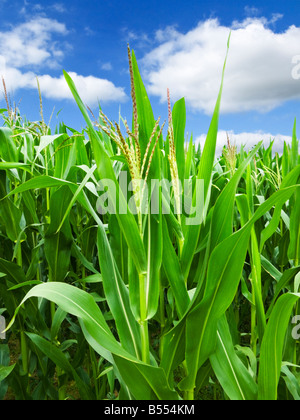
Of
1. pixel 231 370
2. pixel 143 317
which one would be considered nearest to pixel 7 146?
pixel 143 317

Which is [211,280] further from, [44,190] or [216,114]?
[44,190]

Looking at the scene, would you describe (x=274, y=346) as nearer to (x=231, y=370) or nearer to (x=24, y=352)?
(x=231, y=370)

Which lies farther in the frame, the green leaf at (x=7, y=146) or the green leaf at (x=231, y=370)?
the green leaf at (x=7, y=146)

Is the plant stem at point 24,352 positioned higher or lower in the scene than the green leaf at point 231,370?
lower

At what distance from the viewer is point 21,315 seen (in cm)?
182

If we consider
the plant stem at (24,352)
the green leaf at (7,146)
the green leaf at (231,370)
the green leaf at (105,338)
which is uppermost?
the green leaf at (7,146)

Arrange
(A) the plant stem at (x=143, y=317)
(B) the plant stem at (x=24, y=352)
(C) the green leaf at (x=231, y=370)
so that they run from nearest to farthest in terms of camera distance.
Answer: (A) the plant stem at (x=143, y=317) < (C) the green leaf at (x=231, y=370) < (B) the plant stem at (x=24, y=352)

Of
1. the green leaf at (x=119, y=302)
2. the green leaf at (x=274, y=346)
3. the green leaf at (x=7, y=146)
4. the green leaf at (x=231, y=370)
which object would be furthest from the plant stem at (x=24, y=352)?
the green leaf at (x=274, y=346)

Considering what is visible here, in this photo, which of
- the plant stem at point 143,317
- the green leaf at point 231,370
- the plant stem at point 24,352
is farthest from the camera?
the plant stem at point 24,352

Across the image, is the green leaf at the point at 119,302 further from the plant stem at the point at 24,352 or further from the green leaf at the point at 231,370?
the plant stem at the point at 24,352

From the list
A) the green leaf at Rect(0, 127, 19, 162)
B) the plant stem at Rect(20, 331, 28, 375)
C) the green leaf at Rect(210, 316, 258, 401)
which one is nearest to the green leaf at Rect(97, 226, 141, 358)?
the green leaf at Rect(210, 316, 258, 401)

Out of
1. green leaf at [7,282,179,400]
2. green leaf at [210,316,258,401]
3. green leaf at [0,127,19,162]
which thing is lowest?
green leaf at [210,316,258,401]

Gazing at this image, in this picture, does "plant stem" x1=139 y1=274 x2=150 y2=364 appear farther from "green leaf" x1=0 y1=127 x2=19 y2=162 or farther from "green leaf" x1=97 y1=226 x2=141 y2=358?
"green leaf" x1=0 y1=127 x2=19 y2=162
